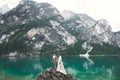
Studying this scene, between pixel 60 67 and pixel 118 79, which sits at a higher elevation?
pixel 60 67

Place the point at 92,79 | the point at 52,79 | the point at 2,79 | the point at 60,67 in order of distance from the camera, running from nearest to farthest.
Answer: the point at 52,79 → the point at 60,67 → the point at 2,79 → the point at 92,79

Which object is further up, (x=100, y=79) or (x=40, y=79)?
(x=40, y=79)

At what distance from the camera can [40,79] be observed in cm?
3497

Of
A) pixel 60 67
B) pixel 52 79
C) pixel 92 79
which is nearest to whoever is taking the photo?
pixel 52 79

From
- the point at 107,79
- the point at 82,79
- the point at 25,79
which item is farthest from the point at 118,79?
the point at 25,79

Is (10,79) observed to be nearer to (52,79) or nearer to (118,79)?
(118,79)

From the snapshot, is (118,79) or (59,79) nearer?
(59,79)

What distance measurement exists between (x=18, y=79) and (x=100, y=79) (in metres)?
23.1

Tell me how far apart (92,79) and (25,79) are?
1889 centimetres

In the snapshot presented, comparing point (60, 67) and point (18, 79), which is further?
point (18, 79)

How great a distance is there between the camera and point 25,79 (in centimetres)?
8350

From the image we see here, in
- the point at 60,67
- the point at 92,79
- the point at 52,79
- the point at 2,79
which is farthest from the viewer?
the point at 92,79

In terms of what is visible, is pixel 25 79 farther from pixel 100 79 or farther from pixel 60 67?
pixel 60 67

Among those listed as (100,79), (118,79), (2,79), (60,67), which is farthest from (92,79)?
(60,67)
